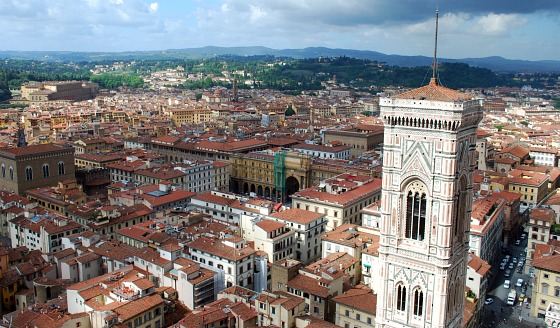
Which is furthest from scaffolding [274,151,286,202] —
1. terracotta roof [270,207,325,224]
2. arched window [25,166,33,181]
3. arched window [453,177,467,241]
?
arched window [453,177,467,241]

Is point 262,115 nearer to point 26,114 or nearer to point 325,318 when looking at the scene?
point 26,114

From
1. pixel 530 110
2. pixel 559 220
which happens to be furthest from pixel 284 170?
pixel 530 110

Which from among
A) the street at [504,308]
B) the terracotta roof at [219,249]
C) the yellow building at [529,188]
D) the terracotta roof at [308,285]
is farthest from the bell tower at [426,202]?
the yellow building at [529,188]

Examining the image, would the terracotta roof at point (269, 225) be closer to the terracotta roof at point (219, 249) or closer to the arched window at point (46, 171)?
the terracotta roof at point (219, 249)

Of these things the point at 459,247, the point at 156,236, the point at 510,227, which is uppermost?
the point at 459,247

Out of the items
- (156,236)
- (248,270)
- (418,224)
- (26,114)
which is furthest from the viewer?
(26,114)

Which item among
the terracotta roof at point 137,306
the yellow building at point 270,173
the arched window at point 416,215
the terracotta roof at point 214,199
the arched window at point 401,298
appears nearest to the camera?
the arched window at point 416,215
